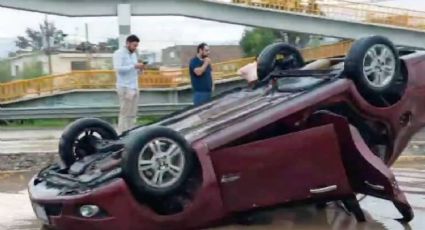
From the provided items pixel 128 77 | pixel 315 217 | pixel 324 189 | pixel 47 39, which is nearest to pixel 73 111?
pixel 128 77

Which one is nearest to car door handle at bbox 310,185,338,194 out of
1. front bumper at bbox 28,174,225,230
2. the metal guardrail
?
front bumper at bbox 28,174,225,230

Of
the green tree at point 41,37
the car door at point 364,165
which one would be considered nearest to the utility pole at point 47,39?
the green tree at point 41,37

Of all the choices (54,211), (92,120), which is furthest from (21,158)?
(54,211)

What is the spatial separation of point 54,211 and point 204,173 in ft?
3.37

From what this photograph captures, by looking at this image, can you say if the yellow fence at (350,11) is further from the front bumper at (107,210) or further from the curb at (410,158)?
the front bumper at (107,210)

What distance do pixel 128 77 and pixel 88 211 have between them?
6.63 meters

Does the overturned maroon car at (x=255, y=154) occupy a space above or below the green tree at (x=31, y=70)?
above

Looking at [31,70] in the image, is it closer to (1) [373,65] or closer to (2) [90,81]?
(2) [90,81]

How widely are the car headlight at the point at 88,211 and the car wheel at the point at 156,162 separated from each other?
279 millimetres

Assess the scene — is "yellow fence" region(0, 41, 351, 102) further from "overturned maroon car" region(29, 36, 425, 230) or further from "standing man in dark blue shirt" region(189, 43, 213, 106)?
"overturned maroon car" region(29, 36, 425, 230)

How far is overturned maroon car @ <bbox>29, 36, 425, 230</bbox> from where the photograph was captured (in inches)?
219

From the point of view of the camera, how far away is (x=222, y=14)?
32.2 meters

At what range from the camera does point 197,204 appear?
5.69m

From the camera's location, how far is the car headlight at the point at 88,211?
18.1 feet
